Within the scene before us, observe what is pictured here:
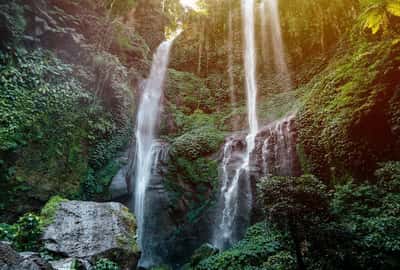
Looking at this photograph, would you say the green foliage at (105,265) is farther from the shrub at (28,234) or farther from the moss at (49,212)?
the moss at (49,212)

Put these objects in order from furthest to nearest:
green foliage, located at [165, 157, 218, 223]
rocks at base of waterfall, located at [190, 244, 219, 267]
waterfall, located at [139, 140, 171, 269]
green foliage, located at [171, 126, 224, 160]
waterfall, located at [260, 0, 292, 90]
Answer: waterfall, located at [260, 0, 292, 90]
green foliage, located at [171, 126, 224, 160]
green foliage, located at [165, 157, 218, 223]
waterfall, located at [139, 140, 171, 269]
rocks at base of waterfall, located at [190, 244, 219, 267]

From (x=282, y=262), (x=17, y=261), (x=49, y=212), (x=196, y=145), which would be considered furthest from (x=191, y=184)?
(x=17, y=261)

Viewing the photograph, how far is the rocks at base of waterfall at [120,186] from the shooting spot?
10.8 metres

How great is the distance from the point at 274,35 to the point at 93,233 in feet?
52.3

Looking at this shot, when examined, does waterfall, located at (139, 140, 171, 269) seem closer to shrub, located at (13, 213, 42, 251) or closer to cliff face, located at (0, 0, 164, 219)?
cliff face, located at (0, 0, 164, 219)

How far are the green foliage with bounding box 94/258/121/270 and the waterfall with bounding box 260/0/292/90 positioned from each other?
13.7 meters

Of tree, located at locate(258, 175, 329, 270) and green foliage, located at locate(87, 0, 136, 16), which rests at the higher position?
green foliage, located at locate(87, 0, 136, 16)

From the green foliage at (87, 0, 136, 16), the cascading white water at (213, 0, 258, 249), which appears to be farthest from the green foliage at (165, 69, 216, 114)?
the green foliage at (87, 0, 136, 16)

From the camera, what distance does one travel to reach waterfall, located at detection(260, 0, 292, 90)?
54.0 feet

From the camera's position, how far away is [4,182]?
7309 mm

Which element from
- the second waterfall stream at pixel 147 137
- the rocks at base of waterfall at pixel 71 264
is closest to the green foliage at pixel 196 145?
the second waterfall stream at pixel 147 137

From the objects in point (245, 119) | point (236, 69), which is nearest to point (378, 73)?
point (245, 119)

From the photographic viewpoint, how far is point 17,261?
10.3 feet

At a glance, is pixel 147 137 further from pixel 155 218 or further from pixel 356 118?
pixel 356 118
